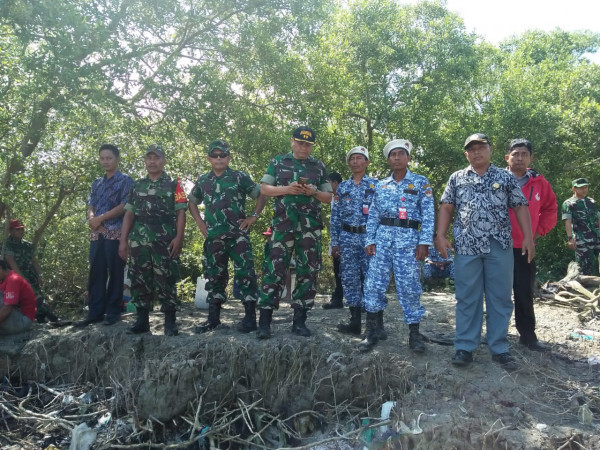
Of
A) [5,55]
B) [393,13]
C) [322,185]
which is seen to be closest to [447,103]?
[393,13]

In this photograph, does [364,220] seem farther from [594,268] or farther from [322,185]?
[594,268]

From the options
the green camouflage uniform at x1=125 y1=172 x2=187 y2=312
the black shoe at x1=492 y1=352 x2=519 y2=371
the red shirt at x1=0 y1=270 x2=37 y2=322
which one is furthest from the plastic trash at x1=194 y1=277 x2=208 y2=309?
the black shoe at x1=492 y1=352 x2=519 y2=371

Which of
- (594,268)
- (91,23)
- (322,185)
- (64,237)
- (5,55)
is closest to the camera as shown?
(322,185)

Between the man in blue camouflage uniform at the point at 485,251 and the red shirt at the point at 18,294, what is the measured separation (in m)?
4.61

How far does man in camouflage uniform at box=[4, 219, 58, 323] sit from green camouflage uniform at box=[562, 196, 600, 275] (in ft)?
27.4

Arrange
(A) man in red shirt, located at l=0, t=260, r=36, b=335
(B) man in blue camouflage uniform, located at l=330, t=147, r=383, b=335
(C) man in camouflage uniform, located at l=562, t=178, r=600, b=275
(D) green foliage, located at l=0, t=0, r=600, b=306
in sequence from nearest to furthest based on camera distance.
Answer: (B) man in blue camouflage uniform, located at l=330, t=147, r=383, b=335 < (A) man in red shirt, located at l=0, t=260, r=36, b=335 < (D) green foliage, located at l=0, t=0, r=600, b=306 < (C) man in camouflage uniform, located at l=562, t=178, r=600, b=275

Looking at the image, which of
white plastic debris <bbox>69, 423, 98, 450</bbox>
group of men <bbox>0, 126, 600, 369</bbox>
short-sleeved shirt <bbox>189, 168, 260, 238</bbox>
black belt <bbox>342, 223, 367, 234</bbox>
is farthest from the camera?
black belt <bbox>342, 223, 367, 234</bbox>

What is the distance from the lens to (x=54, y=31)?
533 cm

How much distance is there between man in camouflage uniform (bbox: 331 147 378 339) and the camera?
187 inches

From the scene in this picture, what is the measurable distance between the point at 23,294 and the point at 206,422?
301 cm

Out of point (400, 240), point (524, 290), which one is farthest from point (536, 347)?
point (400, 240)

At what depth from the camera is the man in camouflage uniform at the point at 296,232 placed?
4.36 m

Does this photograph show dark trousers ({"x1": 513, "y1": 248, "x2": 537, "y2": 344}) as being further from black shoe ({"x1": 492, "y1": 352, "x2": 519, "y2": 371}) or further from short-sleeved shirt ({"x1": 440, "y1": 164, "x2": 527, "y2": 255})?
black shoe ({"x1": 492, "y1": 352, "x2": 519, "y2": 371})

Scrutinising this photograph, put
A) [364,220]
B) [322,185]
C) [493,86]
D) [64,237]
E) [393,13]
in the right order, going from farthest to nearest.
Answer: [493,86] < [393,13] < [64,237] < [364,220] < [322,185]
